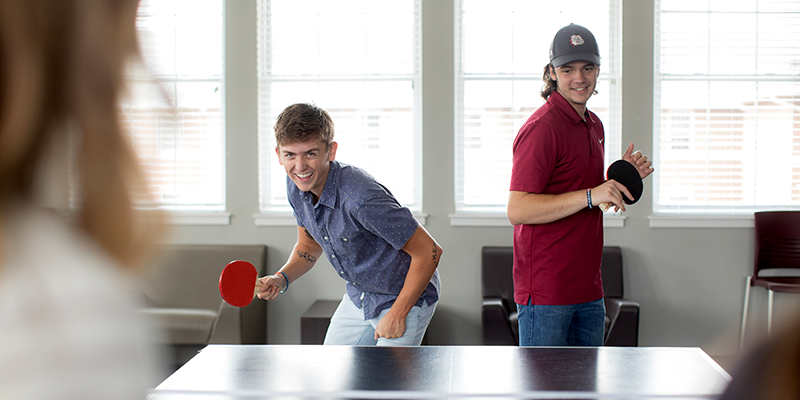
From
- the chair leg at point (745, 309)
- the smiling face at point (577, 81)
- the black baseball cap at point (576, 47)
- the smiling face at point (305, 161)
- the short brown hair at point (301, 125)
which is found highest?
the black baseball cap at point (576, 47)

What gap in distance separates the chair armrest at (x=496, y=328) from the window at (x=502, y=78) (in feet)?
3.06

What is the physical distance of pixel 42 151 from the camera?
16.3 inches

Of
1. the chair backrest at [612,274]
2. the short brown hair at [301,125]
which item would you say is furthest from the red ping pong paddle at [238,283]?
the chair backrest at [612,274]

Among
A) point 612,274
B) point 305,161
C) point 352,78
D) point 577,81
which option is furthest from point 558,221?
point 352,78

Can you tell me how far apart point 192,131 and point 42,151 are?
450cm

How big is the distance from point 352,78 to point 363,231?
273 cm

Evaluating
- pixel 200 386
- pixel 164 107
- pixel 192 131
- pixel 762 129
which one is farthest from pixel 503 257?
pixel 164 107

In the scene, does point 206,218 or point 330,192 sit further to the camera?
point 206,218

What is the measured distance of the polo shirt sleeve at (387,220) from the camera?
1967 millimetres

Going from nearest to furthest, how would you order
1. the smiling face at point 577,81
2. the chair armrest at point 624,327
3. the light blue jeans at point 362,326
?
the light blue jeans at point 362,326
the smiling face at point 577,81
the chair armrest at point 624,327

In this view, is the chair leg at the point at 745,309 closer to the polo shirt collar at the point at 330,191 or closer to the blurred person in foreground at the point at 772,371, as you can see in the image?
the polo shirt collar at the point at 330,191

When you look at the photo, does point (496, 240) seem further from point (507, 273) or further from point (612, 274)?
point (612, 274)

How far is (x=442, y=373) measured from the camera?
5.01 feet

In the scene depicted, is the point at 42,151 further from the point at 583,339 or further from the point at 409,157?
the point at 409,157
